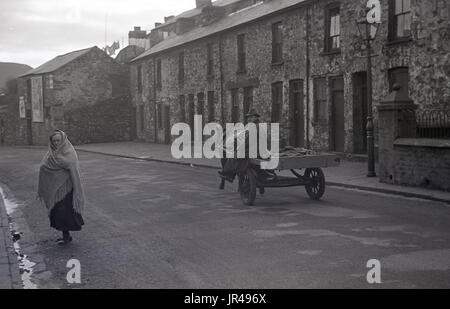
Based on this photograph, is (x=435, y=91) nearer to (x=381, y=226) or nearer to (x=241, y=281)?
(x=381, y=226)

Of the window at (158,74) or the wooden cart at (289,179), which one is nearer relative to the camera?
the wooden cart at (289,179)

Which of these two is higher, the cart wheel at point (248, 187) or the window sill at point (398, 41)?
the window sill at point (398, 41)

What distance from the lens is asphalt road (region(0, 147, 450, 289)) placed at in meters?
5.51

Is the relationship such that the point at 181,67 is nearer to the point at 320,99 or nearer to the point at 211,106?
the point at 211,106

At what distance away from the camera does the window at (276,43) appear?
75.9 feet

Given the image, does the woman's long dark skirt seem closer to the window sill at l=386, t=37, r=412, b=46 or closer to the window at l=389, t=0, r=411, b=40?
the window sill at l=386, t=37, r=412, b=46

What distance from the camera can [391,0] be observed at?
56.5 ft

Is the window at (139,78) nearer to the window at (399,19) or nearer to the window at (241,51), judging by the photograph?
the window at (241,51)

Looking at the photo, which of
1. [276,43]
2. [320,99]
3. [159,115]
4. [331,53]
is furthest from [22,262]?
[159,115]

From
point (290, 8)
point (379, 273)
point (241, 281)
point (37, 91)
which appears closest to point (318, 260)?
point (379, 273)

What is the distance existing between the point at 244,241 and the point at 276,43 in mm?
17457

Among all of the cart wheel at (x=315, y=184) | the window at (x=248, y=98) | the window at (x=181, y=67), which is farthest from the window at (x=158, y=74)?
the cart wheel at (x=315, y=184)

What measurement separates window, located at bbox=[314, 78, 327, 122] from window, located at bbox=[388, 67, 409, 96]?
3422 mm

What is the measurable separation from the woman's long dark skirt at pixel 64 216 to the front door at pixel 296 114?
15.7 metres
